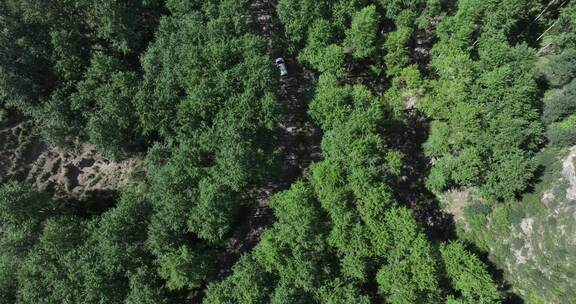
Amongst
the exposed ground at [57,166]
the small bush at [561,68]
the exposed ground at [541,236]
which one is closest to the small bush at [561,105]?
the small bush at [561,68]

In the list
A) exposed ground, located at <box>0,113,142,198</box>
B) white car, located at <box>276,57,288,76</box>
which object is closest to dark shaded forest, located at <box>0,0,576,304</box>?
exposed ground, located at <box>0,113,142,198</box>

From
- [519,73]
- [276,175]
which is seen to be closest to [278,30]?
[276,175]

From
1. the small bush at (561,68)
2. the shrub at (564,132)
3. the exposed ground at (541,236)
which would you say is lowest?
the exposed ground at (541,236)

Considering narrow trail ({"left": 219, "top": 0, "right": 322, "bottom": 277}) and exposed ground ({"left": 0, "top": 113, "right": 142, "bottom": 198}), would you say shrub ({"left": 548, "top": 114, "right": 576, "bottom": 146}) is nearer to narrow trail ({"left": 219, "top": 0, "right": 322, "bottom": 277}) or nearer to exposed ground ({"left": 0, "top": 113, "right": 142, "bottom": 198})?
narrow trail ({"left": 219, "top": 0, "right": 322, "bottom": 277})

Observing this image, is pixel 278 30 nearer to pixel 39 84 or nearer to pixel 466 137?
pixel 466 137

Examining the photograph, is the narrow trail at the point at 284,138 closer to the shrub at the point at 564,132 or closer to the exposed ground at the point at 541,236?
the exposed ground at the point at 541,236

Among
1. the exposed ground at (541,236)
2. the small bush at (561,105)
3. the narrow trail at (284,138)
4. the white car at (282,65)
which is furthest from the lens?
the white car at (282,65)

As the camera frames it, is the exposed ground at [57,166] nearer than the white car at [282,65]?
Yes
